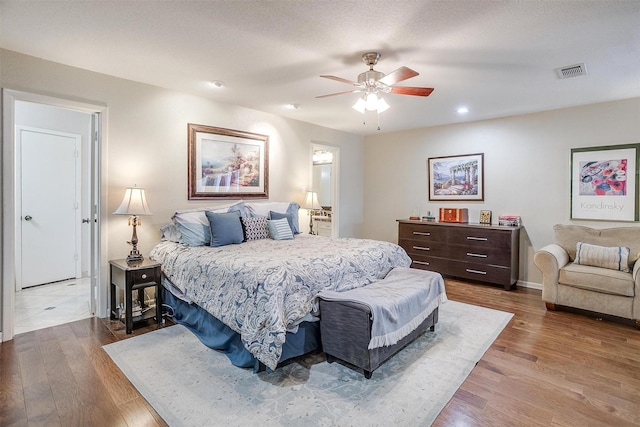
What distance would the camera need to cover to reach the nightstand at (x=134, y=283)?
9.83ft

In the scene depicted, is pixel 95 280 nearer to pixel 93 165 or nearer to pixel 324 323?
pixel 93 165

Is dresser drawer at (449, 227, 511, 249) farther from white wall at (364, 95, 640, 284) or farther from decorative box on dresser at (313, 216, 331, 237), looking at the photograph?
decorative box on dresser at (313, 216, 331, 237)

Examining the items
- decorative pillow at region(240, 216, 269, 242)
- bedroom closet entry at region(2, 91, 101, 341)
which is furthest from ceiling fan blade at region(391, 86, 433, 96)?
bedroom closet entry at region(2, 91, 101, 341)

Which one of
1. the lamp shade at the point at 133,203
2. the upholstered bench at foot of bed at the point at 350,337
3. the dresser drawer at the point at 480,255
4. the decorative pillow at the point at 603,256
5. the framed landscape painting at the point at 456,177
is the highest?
the framed landscape painting at the point at 456,177

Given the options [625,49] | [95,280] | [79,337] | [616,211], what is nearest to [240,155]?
[95,280]

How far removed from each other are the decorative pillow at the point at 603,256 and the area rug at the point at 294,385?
1892 millimetres

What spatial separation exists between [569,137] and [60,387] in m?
6.03

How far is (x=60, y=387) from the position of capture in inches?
84.9

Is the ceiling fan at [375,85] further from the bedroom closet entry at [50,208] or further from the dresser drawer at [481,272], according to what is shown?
the bedroom closet entry at [50,208]

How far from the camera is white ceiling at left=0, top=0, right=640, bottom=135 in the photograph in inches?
83.4

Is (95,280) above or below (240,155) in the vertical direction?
below

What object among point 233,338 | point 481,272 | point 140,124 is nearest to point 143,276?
point 233,338

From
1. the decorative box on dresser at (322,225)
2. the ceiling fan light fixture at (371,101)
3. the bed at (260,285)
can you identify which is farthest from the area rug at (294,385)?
the decorative box on dresser at (322,225)

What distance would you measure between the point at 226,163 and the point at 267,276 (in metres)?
2.50
